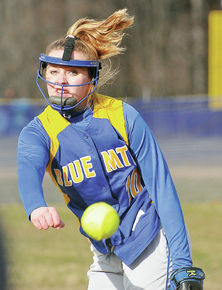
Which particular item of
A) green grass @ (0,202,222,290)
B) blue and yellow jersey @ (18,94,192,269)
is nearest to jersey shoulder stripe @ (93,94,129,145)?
blue and yellow jersey @ (18,94,192,269)

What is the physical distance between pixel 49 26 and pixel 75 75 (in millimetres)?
38405

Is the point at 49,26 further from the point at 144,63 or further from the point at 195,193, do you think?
the point at 195,193

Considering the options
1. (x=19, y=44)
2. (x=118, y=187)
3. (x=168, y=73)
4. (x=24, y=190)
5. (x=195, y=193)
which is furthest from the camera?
(x=168, y=73)

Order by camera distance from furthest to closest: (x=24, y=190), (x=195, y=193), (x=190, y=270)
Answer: (x=195, y=193), (x=190, y=270), (x=24, y=190)

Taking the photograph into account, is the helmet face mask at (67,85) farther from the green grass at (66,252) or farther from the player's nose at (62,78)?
the green grass at (66,252)

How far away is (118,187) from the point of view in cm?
350

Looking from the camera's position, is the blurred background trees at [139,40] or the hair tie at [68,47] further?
the blurred background trees at [139,40]

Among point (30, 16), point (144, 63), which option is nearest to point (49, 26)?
point (30, 16)

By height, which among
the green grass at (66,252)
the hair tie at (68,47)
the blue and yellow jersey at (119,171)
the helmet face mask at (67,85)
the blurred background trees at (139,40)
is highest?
the hair tie at (68,47)

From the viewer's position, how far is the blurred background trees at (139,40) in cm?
3916

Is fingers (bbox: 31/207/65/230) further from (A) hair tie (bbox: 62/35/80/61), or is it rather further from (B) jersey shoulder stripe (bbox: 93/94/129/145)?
(A) hair tie (bbox: 62/35/80/61)

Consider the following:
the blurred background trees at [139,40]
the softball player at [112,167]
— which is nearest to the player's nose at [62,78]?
the softball player at [112,167]

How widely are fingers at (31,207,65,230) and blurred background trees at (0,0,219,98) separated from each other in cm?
3581

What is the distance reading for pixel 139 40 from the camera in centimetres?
4181
